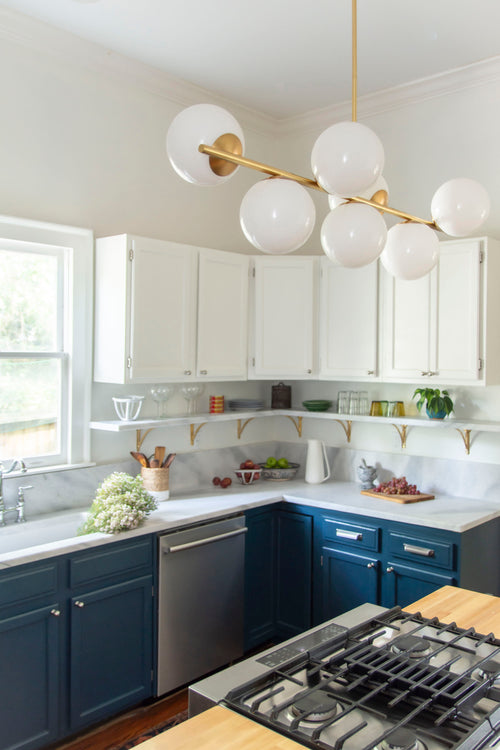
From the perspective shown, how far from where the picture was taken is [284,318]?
400cm

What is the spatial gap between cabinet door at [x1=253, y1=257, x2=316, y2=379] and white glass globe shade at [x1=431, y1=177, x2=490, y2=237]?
206cm

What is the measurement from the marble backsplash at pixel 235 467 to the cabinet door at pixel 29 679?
Result: 0.67 m

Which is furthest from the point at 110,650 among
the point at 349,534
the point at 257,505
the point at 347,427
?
the point at 347,427

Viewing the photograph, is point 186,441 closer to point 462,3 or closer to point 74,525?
point 74,525

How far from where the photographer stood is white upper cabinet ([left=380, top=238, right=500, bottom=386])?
3.34 metres

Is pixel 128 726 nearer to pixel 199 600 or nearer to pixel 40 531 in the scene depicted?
pixel 199 600

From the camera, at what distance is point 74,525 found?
319 centimetres

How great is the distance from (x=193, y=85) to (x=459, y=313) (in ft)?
6.73

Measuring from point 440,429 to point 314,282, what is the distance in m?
1.15

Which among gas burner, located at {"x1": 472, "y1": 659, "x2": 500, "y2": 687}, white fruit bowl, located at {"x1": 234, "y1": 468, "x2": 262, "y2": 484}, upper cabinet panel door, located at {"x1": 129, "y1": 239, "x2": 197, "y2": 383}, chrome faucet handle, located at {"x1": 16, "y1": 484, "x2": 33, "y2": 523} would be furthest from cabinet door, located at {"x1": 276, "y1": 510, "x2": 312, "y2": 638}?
gas burner, located at {"x1": 472, "y1": 659, "x2": 500, "y2": 687}

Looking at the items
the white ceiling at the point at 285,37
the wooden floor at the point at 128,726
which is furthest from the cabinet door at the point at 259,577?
the white ceiling at the point at 285,37

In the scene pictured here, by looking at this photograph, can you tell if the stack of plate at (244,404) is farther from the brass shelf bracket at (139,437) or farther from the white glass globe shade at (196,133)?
the white glass globe shade at (196,133)

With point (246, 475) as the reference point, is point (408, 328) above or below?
above

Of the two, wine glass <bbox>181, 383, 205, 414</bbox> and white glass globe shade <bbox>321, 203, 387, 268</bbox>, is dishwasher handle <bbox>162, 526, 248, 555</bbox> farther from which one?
white glass globe shade <bbox>321, 203, 387, 268</bbox>
